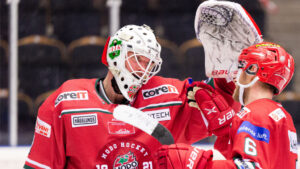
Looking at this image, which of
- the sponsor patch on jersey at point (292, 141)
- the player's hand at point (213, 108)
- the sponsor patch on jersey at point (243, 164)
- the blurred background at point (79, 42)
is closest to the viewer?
the sponsor patch on jersey at point (243, 164)

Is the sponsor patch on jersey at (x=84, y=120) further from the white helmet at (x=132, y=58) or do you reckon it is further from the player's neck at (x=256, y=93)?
the player's neck at (x=256, y=93)

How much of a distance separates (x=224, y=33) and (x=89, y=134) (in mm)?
680

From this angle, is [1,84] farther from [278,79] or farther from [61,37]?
[278,79]

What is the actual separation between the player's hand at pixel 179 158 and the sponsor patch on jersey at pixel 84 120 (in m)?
0.39

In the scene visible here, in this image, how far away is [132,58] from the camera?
2066 millimetres

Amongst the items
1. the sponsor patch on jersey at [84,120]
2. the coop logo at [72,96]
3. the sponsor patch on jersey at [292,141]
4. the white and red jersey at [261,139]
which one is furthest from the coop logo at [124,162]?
the sponsor patch on jersey at [292,141]

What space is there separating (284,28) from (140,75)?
3.25 metres

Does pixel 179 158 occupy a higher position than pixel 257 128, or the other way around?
pixel 257 128

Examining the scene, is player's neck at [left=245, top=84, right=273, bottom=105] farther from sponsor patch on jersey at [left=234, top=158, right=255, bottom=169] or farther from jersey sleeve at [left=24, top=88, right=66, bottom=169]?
jersey sleeve at [left=24, top=88, right=66, bottom=169]

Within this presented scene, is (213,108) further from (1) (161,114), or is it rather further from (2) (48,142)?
(2) (48,142)

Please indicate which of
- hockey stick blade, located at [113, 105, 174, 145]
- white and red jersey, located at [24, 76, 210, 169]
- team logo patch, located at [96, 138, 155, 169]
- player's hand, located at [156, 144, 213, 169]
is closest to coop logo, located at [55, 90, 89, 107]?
white and red jersey, located at [24, 76, 210, 169]

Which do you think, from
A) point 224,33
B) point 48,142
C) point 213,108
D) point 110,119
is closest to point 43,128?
point 48,142

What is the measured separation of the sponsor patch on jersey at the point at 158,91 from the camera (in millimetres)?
2148

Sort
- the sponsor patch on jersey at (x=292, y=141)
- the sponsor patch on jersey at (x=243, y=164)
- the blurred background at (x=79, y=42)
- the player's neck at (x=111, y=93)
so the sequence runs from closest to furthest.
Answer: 1. the sponsor patch on jersey at (x=243, y=164)
2. the sponsor patch on jersey at (x=292, y=141)
3. the player's neck at (x=111, y=93)
4. the blurred background at (x=79, y=42)
